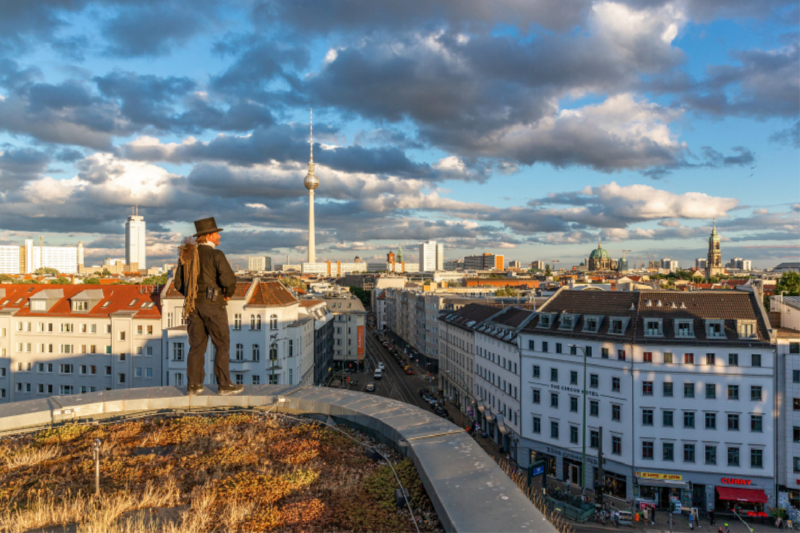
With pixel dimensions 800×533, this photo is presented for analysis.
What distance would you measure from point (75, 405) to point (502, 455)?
54712 mm

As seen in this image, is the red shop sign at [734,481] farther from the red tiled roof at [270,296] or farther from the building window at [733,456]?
the red tiled roof at [270,296]

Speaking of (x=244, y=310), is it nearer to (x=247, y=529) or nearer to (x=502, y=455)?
(x=502, y=455)

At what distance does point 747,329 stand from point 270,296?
4824 cm

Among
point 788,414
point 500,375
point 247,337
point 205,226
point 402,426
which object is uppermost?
point 205,226

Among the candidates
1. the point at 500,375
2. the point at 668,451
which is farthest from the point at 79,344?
the point at 668,451

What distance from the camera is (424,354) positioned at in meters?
116

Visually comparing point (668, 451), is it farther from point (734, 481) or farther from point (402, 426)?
point (402, 426)

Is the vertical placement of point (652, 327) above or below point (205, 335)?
below

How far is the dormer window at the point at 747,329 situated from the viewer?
146 ft

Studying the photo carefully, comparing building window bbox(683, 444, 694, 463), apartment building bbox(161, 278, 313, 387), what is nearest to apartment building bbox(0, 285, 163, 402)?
apartment building bbox(161, 278, 313, 387)

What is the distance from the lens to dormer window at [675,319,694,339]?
1806 inches

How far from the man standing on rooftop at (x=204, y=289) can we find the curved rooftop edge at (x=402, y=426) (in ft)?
5.38

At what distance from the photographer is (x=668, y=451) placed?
4519cm

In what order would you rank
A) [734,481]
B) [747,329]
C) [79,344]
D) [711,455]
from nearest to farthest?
[734,481]
[711,455]
[747,329]
[79,344]
